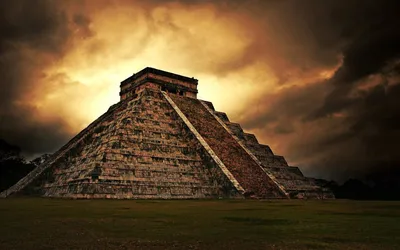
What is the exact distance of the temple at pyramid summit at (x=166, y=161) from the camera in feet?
60.3

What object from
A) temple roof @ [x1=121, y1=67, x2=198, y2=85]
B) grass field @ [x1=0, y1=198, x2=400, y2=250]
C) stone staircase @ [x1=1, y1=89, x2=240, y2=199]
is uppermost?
temple roof @ [x1=121, y1=67, x2=198, y2=85]

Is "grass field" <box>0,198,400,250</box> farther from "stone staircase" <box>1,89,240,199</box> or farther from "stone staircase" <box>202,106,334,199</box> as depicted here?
"stone staircase" <box>202,106,334,199</box>

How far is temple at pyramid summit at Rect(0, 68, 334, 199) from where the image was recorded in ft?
60.3

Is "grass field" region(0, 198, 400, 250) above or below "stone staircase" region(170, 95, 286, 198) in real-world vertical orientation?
below

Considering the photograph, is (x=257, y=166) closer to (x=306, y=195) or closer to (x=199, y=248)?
(x=306, y=195)

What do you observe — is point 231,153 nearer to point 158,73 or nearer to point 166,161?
point 166,161

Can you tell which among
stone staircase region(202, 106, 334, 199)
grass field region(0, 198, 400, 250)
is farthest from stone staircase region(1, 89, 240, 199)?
grass field region(0, 198, 400, 250)

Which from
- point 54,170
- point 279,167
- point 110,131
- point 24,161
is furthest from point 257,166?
point 24,161

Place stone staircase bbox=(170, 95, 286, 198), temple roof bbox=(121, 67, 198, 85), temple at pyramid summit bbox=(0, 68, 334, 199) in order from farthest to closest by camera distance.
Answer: temple roof bbox=(121, 67, 198, 85)
stone staircase bbox=(170, 95, 286, 198)
temple at pyramid summit bbox=(0, 68, 334, 199)

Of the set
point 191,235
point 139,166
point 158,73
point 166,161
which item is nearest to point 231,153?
point 166,161

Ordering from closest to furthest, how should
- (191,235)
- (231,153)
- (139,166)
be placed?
(191,235)
(139,166)
(231,153)

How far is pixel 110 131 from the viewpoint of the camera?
72.5 ft

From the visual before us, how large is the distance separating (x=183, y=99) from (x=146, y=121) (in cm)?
689

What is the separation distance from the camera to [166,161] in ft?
67.7
